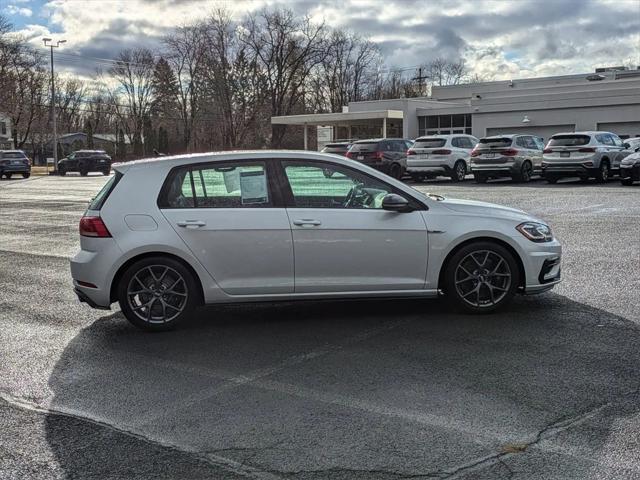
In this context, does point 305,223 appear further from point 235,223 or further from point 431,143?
point 431,143

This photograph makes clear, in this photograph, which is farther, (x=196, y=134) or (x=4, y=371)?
(x=196, y=134)

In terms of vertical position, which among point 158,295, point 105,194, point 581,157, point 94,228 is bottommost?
point 158,295

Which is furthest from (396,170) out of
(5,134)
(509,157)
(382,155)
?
(5,134)

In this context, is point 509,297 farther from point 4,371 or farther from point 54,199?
point 54,199

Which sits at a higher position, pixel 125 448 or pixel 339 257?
pixel 339 257

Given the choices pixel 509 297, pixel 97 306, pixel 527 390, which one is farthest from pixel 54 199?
pixel 527 390

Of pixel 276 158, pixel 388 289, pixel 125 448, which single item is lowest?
pixel 125 448

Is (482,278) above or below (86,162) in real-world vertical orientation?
below

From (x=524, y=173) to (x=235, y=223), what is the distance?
818 inches

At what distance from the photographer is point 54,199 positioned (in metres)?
22.6

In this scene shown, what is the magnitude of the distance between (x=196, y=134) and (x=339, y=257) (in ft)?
241

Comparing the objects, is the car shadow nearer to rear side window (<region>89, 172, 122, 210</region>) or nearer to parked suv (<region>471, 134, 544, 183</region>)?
rear side window (<region>89, 172, 122, 210</region>)

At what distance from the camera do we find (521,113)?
→ 137 feet

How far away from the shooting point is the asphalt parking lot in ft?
11.9
